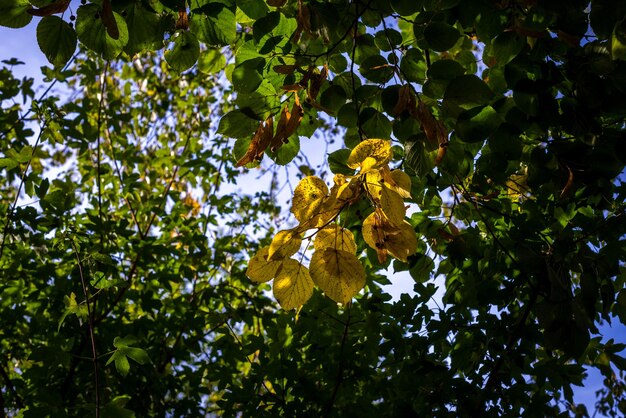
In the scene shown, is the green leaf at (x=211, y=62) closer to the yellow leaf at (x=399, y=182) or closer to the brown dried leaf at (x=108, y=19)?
the brown dried leaf at (x=108, y=19)

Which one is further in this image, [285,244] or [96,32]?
[96,32]

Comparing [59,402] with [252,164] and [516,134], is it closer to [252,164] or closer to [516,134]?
[252,164]

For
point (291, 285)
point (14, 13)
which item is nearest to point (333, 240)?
point (291, 285)

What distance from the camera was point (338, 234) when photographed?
0.93 m

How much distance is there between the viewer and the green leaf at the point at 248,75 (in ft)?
A: 3.92

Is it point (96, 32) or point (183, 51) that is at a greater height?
point (183, 51)

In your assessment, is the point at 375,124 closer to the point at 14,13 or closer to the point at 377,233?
the point at 377,233

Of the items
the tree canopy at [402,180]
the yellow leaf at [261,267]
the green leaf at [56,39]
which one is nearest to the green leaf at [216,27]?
the tree canopy at [402,180]

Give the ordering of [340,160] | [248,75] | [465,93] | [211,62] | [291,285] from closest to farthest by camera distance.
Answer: [291,285], [465,93], [248,75], [340,160], [211,62]

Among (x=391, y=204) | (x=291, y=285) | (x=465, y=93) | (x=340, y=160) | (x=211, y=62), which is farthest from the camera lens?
(x=211, y=62)

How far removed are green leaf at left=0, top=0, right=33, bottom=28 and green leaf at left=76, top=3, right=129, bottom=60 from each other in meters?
0.09

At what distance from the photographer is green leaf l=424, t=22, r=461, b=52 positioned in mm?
1110

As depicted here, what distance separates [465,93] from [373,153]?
335mm

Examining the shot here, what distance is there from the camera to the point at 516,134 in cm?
115
